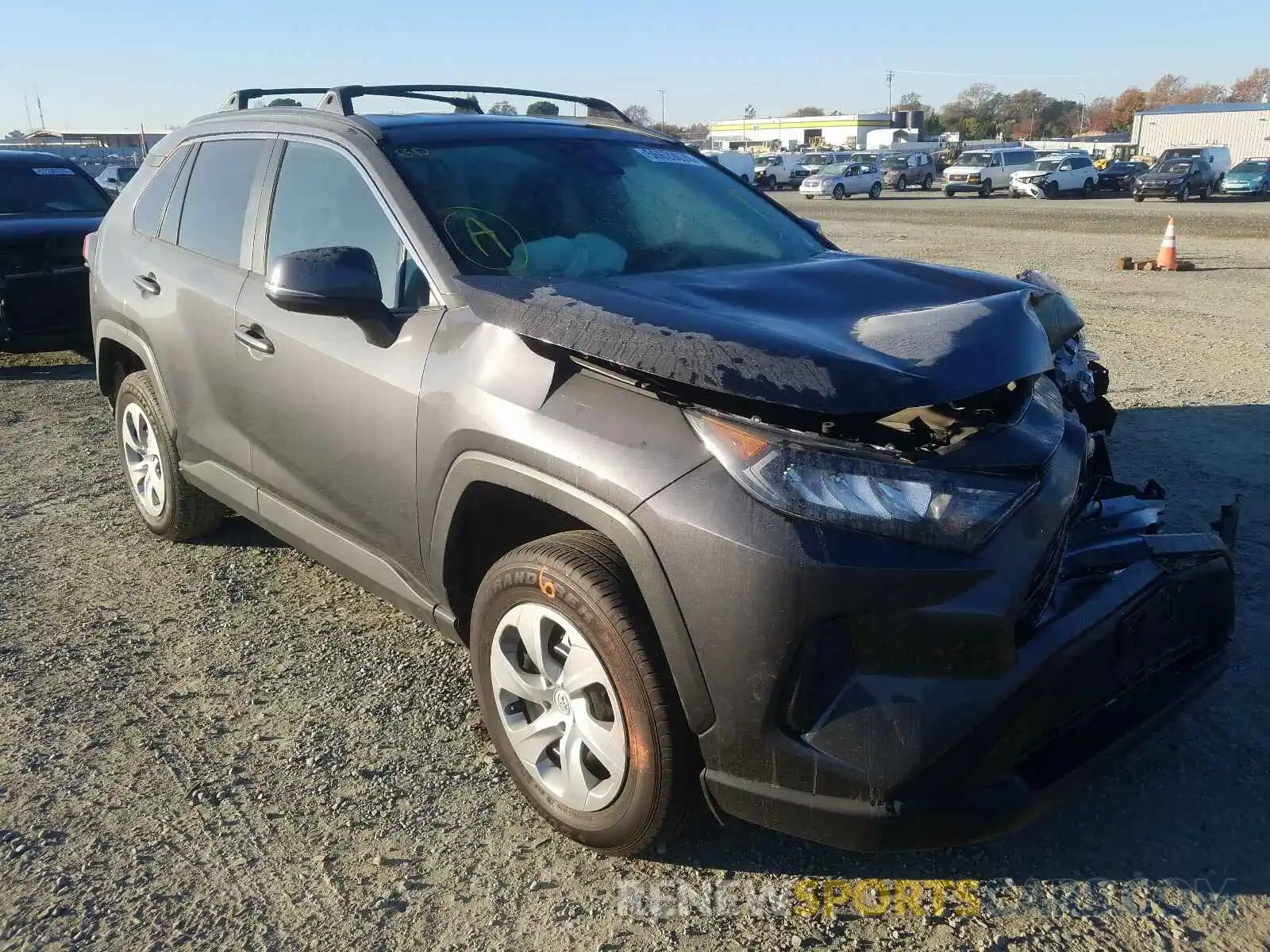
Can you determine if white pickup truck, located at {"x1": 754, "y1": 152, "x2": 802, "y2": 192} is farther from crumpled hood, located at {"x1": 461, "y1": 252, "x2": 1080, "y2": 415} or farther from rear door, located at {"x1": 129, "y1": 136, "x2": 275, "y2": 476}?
crumpled hood, located at {"x1": 461, "y1": 252, "x2": 1080, "y2": 415}

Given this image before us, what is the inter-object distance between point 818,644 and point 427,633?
2.14m

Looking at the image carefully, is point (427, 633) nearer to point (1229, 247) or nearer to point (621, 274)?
point (621, 274)

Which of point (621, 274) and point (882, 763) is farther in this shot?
point (621, 274)

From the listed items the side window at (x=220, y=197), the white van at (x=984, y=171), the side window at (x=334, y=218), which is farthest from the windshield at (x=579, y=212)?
the white van at (x=984, y=171)

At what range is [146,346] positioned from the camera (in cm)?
437

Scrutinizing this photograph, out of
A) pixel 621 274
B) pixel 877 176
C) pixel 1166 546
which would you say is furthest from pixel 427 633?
pixel 877 176

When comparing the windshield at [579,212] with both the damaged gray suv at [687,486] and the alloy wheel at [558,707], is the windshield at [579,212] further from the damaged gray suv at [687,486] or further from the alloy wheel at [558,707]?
the alloy wheel at [558,707]

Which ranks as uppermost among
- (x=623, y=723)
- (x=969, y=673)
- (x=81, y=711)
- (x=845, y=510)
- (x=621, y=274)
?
(x=621, y=274)

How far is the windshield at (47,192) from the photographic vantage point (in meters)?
8.98

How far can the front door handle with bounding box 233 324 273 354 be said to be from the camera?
3535mm

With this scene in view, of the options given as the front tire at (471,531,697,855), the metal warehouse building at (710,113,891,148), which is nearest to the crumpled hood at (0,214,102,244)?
the front tire at (471,531,697,855)

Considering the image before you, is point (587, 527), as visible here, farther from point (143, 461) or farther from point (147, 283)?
point (143, 461)

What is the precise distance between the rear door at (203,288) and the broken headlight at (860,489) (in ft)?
7.52

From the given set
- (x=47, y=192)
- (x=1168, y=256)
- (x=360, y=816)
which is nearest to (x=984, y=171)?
(x=1168, y=256)
